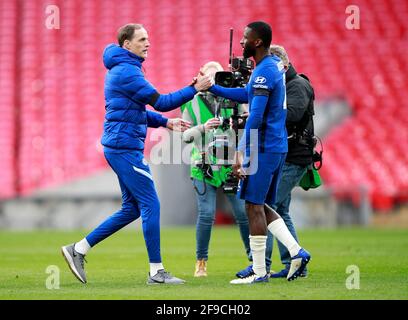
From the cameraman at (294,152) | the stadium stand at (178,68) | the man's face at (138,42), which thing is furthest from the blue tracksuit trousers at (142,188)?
the stadium stand at (178,68)

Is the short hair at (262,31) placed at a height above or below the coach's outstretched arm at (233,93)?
above

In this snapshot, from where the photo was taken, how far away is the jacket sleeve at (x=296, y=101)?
8.55m

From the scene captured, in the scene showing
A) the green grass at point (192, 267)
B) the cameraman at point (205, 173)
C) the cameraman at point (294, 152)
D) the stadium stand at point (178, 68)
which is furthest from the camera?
the stadium stand at point (178, 68)

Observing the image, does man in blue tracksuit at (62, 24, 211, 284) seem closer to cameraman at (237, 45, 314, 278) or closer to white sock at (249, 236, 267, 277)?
white sock at (249, 236, 267, 277)

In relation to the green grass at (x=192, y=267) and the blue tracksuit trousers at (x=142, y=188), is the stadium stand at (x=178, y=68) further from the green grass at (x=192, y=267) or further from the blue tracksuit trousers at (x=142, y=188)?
the blue tracksuit trousers at (x=142, y=188)

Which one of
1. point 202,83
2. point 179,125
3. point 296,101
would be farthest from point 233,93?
point 296,101

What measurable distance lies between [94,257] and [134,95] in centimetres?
428

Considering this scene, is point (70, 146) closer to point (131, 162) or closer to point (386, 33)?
point (386, 33)

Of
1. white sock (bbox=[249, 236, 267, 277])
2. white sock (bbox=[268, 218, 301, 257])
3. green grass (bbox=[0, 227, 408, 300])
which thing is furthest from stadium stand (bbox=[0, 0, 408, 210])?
white sock (bbox=[249, 236, 267, 277])

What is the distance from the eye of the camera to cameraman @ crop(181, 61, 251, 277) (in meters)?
A: 8.98

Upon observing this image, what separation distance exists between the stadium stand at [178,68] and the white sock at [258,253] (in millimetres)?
11597

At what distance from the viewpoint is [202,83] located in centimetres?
792

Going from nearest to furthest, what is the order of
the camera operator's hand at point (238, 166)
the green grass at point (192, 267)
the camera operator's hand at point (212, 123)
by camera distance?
the green grass at point (192, 267)
the camera operator's hand at point (238, 166)
the camera operator's hand at point (212, 123)

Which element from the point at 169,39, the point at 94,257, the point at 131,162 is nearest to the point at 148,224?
the point at 131,162
